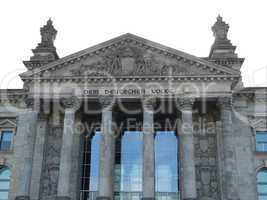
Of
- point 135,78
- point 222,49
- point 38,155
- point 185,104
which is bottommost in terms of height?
point 38,155

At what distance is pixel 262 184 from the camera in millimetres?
35406

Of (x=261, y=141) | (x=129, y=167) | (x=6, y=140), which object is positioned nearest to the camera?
(x=129, y=167)

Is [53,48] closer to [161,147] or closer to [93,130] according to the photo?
[93,130]

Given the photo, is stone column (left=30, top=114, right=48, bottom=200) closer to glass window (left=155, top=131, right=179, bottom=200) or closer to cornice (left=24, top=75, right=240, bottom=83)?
cornice (left=24, top=75, right=240, bottom=83)

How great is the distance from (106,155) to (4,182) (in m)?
10.2

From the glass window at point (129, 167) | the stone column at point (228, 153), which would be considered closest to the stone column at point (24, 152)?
the glass window at point (129, 167)

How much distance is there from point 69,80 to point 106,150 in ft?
21.6

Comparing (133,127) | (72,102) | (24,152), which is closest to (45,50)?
(72,102)

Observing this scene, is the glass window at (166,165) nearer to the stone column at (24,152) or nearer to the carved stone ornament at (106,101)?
the carved stone ornament at (106,101)

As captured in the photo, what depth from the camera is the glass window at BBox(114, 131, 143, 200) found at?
1390 inches

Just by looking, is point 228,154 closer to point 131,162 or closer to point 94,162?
point 131,162

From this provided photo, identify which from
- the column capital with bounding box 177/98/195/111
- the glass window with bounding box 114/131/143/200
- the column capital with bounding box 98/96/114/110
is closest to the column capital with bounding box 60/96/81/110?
the column capital with bounding box 98/96/114/110

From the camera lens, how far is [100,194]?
31609mm

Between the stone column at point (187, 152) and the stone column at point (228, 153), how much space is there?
239 cm
